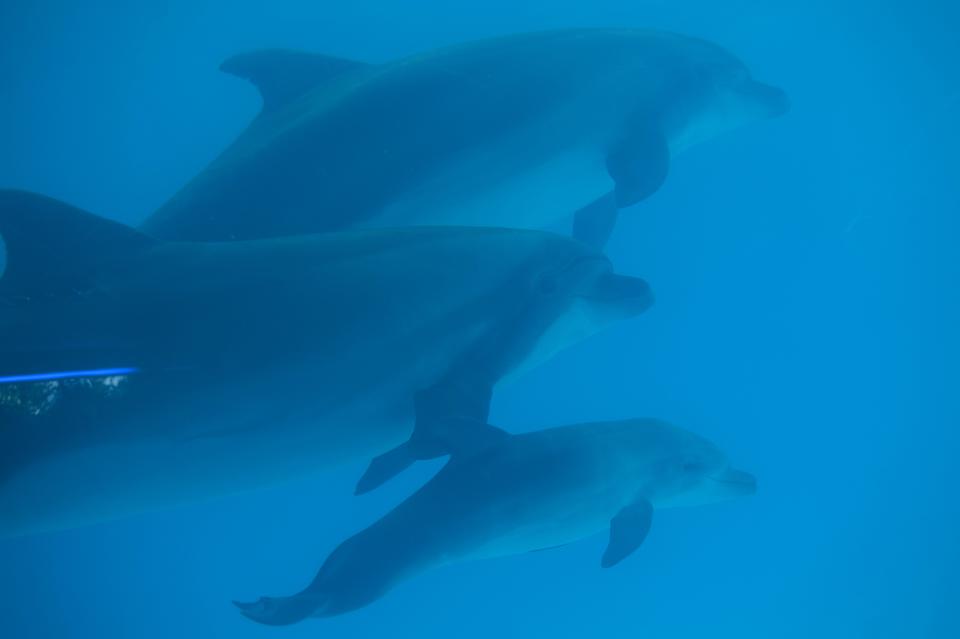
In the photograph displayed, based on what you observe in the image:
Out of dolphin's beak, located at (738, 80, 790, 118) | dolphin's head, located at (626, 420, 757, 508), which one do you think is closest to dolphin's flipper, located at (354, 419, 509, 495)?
dolphin's head, located at (626, 420, 757, 508)

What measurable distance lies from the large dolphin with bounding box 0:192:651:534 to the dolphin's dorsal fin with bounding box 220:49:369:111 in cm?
206

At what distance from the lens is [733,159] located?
22.2 m

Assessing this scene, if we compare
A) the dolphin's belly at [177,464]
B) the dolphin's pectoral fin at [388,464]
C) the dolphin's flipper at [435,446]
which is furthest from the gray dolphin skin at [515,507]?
the dolphin's belly at [177,464]

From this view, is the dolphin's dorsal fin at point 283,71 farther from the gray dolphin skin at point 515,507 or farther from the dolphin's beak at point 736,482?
the dolphin's beak at point 736,482

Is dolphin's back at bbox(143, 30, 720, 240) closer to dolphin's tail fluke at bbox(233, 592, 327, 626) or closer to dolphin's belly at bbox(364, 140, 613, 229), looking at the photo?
dolphin's belly at bbox(364, 140, 613, 229)

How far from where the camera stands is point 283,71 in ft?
20.4

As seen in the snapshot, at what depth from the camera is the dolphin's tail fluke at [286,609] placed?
4.61m

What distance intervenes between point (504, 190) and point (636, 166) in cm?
125

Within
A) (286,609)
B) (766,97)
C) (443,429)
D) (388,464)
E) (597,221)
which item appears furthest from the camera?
(766,97)

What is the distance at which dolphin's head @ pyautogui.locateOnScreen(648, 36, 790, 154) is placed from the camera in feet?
23.6

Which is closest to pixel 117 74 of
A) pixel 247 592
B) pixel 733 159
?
pixel 247 592

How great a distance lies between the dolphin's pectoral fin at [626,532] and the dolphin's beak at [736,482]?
1.18m

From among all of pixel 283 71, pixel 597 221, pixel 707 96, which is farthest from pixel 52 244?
pixel 707 96

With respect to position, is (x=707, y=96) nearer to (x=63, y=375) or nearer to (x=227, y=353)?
(x=227, y=353)
